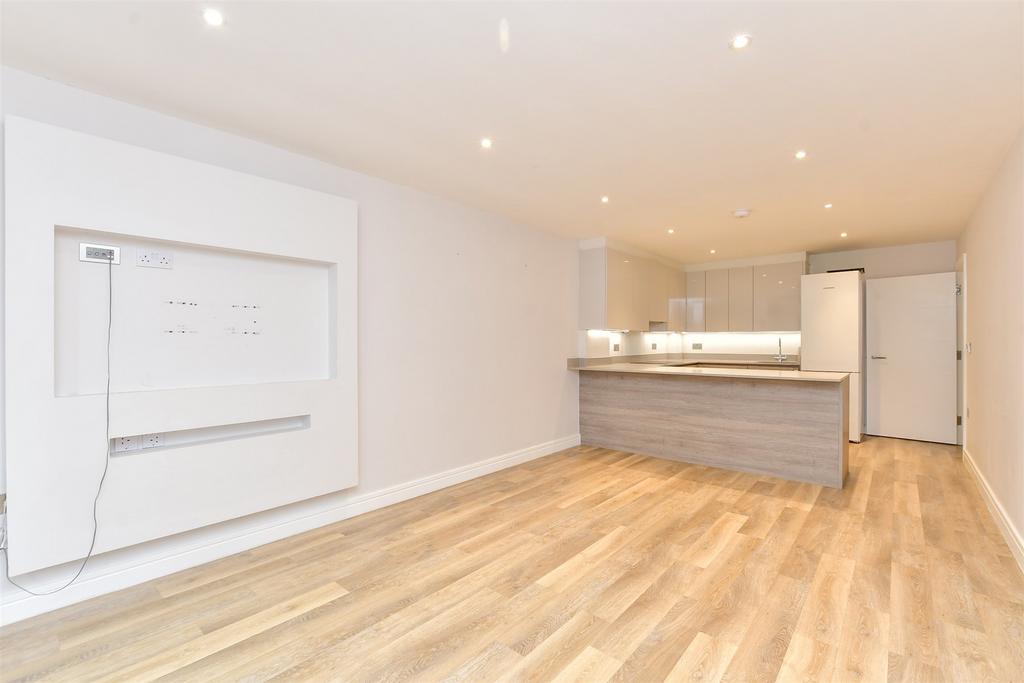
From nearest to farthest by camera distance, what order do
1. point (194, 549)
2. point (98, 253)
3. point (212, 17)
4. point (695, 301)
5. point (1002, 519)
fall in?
point (212, 17) → point (98, 253) → point (194, 549) → point (1002, 519) → point (695, 301)

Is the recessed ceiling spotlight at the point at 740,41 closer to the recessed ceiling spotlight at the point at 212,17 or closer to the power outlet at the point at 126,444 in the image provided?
the recessed ceiling spotlight at the point at 212,17

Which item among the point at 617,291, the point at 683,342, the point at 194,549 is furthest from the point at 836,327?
the point at 194,549

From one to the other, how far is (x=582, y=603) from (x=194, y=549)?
2.15 m

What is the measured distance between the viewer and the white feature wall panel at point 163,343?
Result: 213 centimetres

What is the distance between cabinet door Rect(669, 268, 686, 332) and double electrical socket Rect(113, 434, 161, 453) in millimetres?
6029

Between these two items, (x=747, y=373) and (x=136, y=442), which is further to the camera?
(x=747, y=373)

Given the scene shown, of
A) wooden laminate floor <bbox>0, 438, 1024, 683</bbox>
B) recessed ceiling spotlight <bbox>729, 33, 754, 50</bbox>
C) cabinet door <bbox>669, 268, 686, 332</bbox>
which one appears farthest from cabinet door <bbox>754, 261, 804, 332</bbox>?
recessed ceiling spotlight <bbox>729, 33, 754, 50</bbox>

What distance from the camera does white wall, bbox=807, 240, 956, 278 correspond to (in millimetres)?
5680

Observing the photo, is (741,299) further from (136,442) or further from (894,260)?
(136,442)

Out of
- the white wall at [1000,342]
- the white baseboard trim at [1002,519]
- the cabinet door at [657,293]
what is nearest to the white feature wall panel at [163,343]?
the white baseboard trim at [1002,519]

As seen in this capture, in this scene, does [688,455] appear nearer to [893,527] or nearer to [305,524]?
[893,527]

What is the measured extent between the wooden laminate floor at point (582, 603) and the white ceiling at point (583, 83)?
240 cm

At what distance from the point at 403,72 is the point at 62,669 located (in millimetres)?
2780

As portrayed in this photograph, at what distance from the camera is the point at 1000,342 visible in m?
3.21
